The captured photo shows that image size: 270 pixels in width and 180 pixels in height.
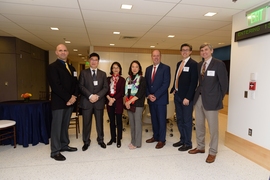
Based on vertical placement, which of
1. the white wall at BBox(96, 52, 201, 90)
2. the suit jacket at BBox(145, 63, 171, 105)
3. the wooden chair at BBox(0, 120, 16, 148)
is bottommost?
the wooden chair at BBox(0, 120, 16, 148)

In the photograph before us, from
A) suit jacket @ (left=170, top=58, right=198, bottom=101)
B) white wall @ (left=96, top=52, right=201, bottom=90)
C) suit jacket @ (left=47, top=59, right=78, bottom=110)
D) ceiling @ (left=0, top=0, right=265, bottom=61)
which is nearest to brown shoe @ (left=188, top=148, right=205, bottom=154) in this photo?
suit jacket @ (left=170, top=58, right=198, bottom=101)

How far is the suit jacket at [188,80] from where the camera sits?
9.83 feet

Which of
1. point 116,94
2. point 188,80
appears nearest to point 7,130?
point 116,94

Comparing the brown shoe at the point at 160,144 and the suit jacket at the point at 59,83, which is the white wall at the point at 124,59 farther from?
the brown shoe at the point at 160,144

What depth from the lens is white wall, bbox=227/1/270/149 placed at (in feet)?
8.76

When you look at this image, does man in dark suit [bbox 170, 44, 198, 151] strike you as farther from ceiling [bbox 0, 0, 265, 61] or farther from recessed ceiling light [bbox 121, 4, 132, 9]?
recessed ceiling light [bbox 121, 4, 132, 9]

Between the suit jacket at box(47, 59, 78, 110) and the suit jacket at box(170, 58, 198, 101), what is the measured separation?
185 centimetres

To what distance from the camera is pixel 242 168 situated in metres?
2.59

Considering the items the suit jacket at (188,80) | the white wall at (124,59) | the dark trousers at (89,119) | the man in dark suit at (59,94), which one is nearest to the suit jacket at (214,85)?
the suit jacket at (188,80)

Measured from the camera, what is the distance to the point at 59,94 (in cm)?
271

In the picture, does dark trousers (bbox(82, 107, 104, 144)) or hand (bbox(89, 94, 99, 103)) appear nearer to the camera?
hand (bbox(89, 94, 99, 103))

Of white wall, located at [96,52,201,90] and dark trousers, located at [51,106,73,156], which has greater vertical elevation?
white wall, located at [96,52,201,90]

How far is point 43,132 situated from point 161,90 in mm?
2383

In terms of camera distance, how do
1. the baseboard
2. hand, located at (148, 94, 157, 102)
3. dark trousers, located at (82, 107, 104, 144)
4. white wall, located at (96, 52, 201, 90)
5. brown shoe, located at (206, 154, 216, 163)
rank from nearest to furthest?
1. the baseboard
2. brown shoe, located at (206, 154, 216, 163)
3. dark trousers, located at (82, 107, 104, 144)
4. hand, located at (148, 94, 157, 102)
5. white wall, located at (96, 52, 201, 90)
